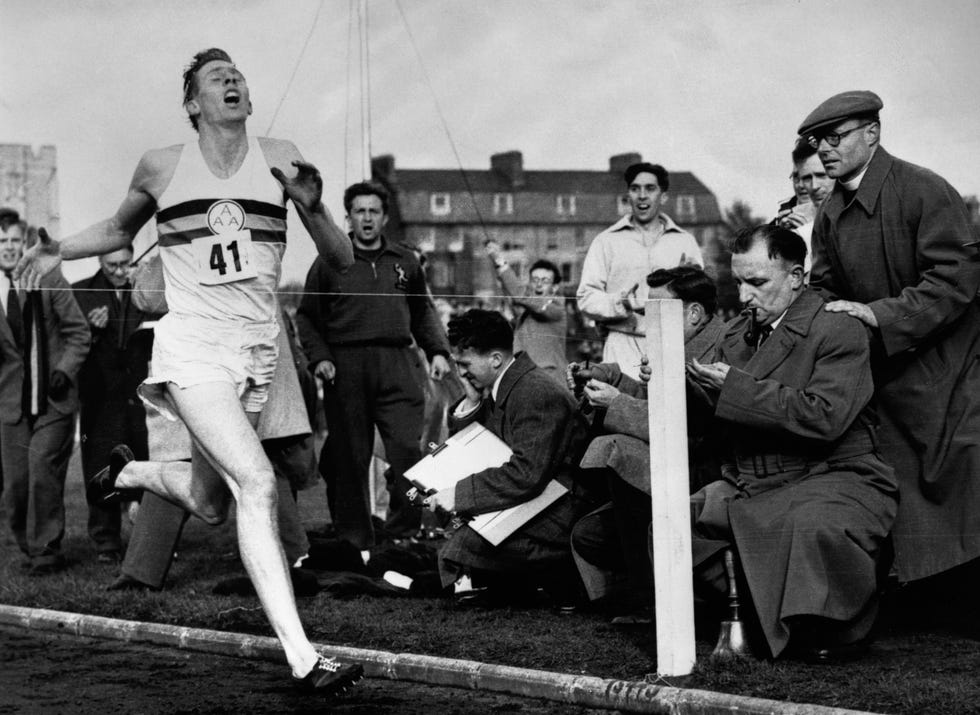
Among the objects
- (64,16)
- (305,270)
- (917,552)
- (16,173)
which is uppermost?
(64,16)

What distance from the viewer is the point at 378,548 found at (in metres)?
10.1

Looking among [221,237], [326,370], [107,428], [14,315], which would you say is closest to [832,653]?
[221,237]

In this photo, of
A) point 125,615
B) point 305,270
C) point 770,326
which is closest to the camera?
point 770,326

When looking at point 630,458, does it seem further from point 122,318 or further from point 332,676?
point 122,318

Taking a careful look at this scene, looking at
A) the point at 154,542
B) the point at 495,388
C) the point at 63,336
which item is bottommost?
the point at 154,542

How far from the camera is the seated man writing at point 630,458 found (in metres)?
6.85

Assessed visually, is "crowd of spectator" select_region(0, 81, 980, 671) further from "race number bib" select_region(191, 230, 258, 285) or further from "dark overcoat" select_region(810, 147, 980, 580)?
"race number bib" select_region(191, 230, 258, 285)

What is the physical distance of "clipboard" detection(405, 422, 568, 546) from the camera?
7.57 m

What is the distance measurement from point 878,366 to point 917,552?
769 mm

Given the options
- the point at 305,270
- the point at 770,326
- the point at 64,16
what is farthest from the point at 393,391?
the point at 770,326

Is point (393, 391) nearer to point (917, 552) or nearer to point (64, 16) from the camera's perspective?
point (64, 16)

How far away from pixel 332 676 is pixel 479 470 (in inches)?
74.8

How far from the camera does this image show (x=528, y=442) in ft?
24.8

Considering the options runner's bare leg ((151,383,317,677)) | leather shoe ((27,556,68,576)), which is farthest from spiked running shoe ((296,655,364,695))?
leather shoe ((27,556,68,576))
